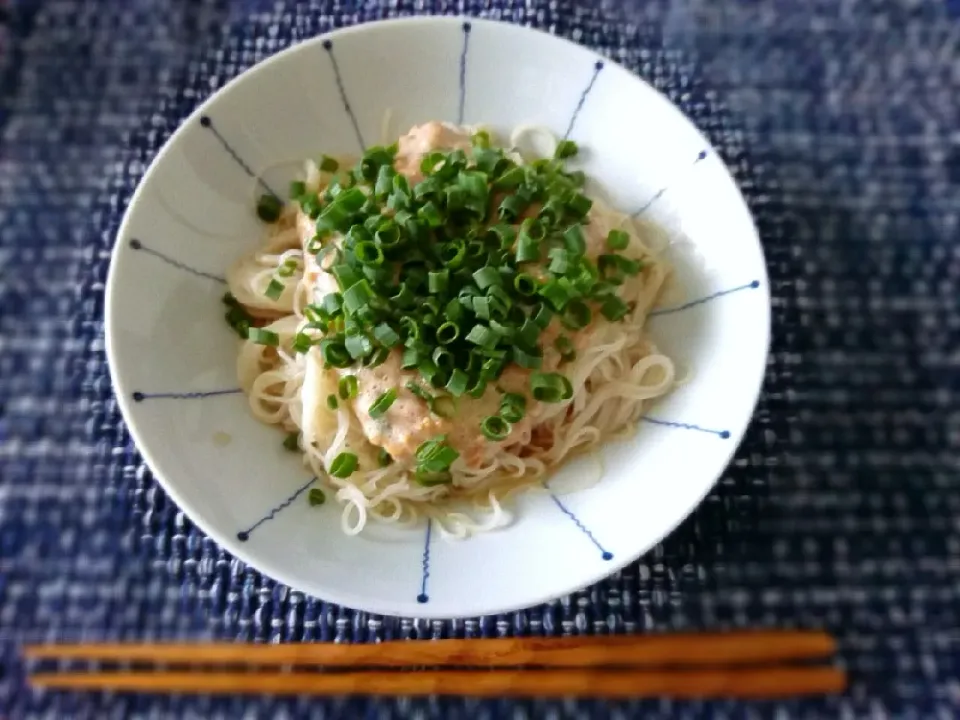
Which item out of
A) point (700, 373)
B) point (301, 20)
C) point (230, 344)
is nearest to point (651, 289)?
point (700, 373)

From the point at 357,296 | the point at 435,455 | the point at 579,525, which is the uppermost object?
the point at 357,296

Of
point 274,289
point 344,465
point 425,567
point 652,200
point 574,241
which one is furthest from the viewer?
point 652,200

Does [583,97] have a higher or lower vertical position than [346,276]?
higher

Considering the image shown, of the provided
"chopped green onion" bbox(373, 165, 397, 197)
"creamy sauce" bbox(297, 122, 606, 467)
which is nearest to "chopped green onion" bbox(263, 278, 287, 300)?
"creamy sauce" bbox(297, 122, 606, 467)

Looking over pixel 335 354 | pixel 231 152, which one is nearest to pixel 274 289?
pixel 335 354

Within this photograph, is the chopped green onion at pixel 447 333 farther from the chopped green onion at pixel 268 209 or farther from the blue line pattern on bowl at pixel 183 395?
the chopped green onion at pixel 268 209

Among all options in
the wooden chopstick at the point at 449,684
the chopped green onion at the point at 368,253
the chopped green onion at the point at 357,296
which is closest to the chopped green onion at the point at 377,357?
the chopped green onion at the point at 357,296

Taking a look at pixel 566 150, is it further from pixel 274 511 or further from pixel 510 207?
pixel 274 511
